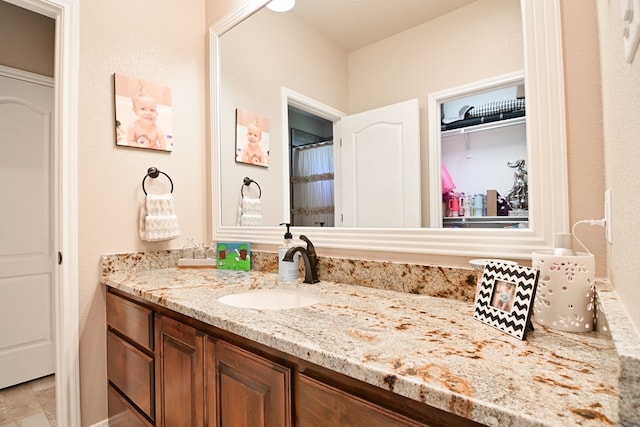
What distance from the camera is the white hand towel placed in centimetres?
170

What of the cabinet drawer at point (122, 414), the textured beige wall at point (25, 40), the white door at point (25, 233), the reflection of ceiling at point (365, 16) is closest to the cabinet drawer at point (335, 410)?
the cabinet drawer at point (122, 414)

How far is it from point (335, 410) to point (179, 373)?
688 millimetres

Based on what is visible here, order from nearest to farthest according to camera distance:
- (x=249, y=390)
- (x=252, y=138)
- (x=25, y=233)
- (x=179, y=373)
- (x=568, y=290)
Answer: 1. (x=568, y=290)
2. (x=249, y=390)
3. (x=179, y=373)
4. (x=252, y=138)
5. (x=25, y=233)

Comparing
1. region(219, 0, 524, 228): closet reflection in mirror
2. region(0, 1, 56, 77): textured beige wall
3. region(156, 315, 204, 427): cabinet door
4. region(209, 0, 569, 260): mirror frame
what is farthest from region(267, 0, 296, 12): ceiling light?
region(0, 1, 56, 77): textured beige wall

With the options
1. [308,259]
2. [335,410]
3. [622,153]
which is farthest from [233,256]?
[622,153]

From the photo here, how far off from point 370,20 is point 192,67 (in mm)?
1178

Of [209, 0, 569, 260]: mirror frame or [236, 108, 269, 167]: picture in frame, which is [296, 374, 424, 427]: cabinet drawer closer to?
[209, 0, 569, 260]: mirror frame

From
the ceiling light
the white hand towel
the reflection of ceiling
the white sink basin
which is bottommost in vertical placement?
the white sink basin

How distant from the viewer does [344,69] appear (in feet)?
4.55

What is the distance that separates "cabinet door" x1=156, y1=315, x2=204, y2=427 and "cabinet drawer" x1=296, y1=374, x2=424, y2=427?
425 mm

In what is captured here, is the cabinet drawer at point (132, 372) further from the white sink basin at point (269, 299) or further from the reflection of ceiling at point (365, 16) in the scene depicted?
the reflection of ceiling at point (365, 16)

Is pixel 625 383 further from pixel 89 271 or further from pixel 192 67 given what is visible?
pixel 192 67

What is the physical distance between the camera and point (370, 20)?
1.32 metres

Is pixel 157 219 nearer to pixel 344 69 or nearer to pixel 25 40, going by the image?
pixel 344 69
